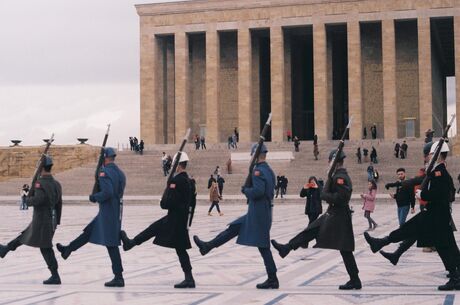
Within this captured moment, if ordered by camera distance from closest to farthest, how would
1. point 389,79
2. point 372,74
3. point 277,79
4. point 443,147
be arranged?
point 443,147, point 389,79, point 277,79, point 372,74

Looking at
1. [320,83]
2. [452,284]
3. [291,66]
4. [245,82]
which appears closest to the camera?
[452,284]

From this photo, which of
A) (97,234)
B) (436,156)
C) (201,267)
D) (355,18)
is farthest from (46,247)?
(355,18)

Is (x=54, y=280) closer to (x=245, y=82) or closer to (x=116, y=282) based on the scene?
(x=116, y=282)

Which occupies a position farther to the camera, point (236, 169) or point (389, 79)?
point (389, 79)

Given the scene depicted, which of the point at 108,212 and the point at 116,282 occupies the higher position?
the point at 108,212

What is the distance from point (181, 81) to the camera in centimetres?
5894

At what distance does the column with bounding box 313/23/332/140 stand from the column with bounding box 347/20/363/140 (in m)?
1.79

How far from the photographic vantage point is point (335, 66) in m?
62.8

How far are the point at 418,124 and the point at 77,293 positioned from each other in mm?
50995

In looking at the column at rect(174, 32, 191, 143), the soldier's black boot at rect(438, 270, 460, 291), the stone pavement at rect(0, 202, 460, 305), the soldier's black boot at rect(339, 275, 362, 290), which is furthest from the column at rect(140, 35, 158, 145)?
the soldier's black boot at rect(438, 270, 460, 291)

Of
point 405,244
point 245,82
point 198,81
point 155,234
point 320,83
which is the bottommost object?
point 405,244

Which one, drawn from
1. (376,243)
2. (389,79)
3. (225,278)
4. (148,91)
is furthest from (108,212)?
(148,91)

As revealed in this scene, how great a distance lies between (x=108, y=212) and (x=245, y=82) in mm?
48969

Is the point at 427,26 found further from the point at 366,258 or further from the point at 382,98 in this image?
the point at 366,258
